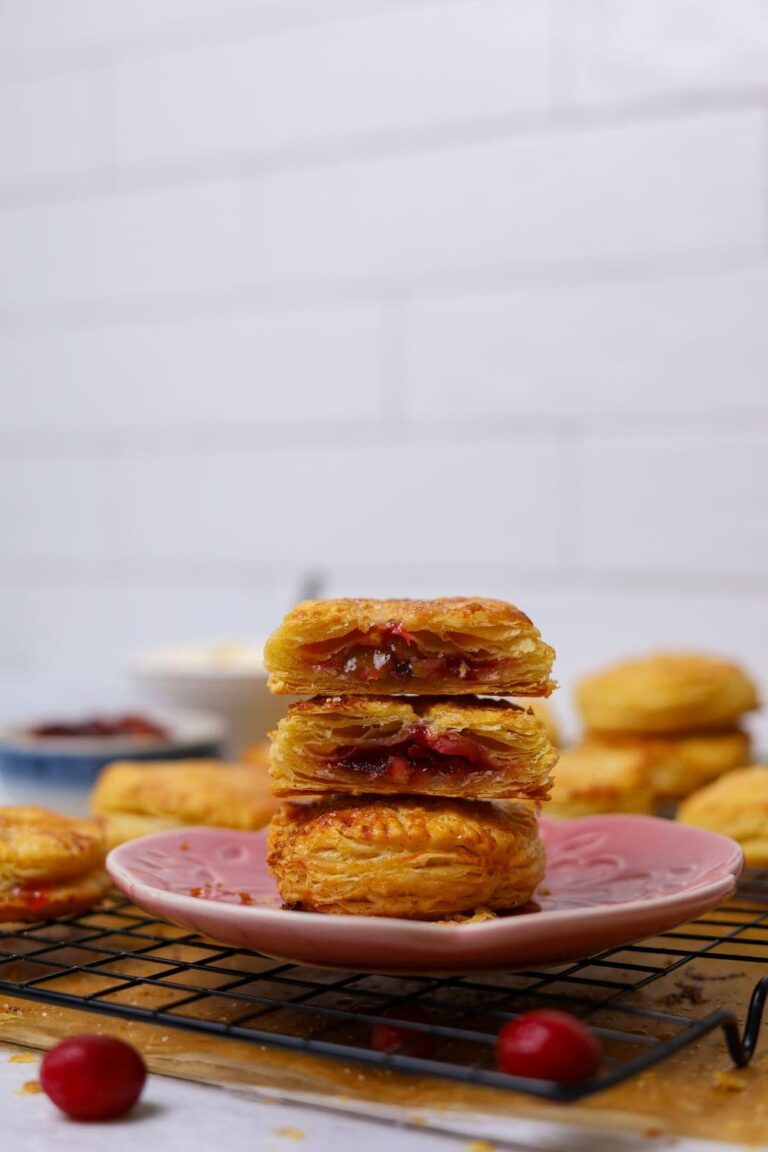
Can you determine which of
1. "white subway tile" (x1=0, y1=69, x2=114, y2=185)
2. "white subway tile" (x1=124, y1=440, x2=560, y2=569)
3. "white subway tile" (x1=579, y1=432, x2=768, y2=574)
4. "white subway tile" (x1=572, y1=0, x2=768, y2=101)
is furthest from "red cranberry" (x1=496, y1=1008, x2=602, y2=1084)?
"white subway tile" (x1=0, y1=69, x2=114, y2=185)

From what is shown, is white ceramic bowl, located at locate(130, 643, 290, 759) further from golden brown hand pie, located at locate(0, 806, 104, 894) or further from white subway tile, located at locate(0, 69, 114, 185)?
white subway tile, located at locate(0, 69, 114, 185)

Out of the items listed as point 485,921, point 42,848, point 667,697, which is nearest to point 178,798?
point 42,848

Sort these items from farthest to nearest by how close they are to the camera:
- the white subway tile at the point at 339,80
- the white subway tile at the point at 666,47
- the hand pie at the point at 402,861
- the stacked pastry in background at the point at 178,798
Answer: the white subway tile at the point at 339,80 < the white subway tile at the point at 666,47 < the stacked pastry in background at the point at 178,798 < the hand pie at the point at 402,861

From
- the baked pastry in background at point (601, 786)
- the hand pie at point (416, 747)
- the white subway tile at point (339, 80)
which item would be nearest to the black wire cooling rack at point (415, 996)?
the hand pie at point (416, 747)

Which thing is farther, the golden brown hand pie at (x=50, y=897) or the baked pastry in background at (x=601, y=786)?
the baked pastry in background at (x=601, y=786)

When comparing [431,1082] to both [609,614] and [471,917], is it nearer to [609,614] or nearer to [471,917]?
[471,917]

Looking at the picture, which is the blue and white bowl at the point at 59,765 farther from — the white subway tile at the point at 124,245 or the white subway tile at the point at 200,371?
the white subway tile at the point at 124,245
